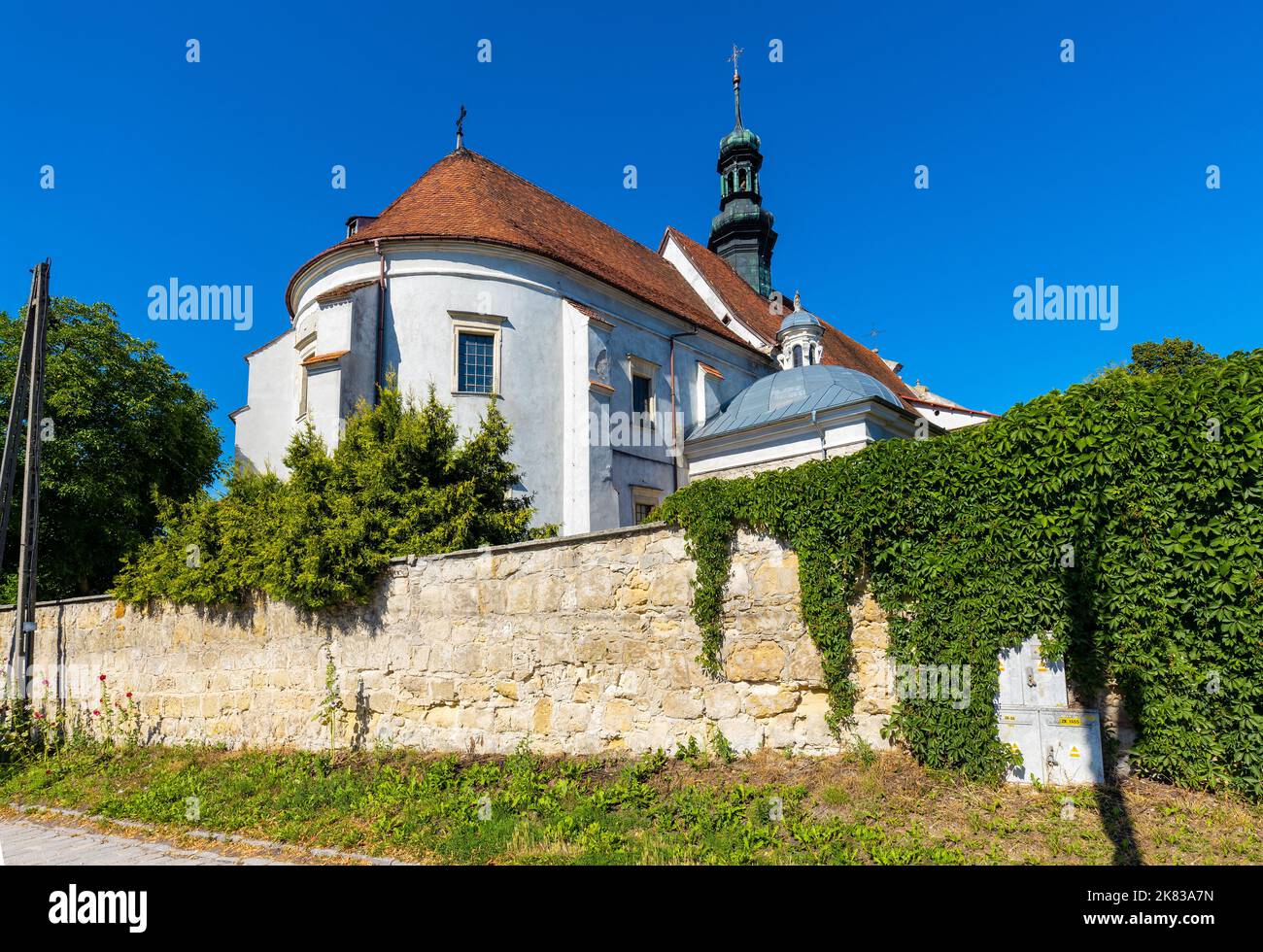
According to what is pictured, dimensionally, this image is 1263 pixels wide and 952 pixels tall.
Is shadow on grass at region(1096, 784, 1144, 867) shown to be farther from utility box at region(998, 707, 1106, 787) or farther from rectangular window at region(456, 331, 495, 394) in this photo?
rectangular window at region(456, 331, 495, 394)

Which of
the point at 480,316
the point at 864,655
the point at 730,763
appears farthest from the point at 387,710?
the point at 480,316

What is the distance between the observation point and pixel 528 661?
355 inches

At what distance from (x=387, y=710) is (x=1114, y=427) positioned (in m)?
8.37

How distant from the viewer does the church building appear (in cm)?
1808

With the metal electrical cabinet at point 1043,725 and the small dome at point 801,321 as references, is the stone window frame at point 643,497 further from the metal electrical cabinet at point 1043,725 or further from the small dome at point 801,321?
the metal electrical cabinet at point 1043,725

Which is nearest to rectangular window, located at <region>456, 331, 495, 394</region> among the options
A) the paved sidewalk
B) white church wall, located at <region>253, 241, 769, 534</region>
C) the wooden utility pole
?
white church wall, located at <region>253, 241, 769, 534</region>

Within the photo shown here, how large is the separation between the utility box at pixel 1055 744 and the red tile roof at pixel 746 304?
873 inches

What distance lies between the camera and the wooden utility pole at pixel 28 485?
1389 cm

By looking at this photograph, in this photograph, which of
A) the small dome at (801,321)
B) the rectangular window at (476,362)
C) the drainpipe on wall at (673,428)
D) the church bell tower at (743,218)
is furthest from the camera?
the church bell tower at (743,218)

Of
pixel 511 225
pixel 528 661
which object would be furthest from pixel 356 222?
pixel 528 661

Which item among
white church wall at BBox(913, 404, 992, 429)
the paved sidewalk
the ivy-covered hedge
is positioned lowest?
the paved sidewalk

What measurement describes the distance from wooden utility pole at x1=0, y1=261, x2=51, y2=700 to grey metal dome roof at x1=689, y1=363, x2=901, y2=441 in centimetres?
1428

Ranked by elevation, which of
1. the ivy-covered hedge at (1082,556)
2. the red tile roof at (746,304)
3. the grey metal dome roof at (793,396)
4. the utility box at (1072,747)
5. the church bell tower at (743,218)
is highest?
the church bell tower at (743,218)

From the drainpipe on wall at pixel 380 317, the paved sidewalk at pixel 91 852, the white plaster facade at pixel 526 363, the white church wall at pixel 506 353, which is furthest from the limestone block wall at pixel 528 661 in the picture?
the drainpipe on wall at pixel 380 317
